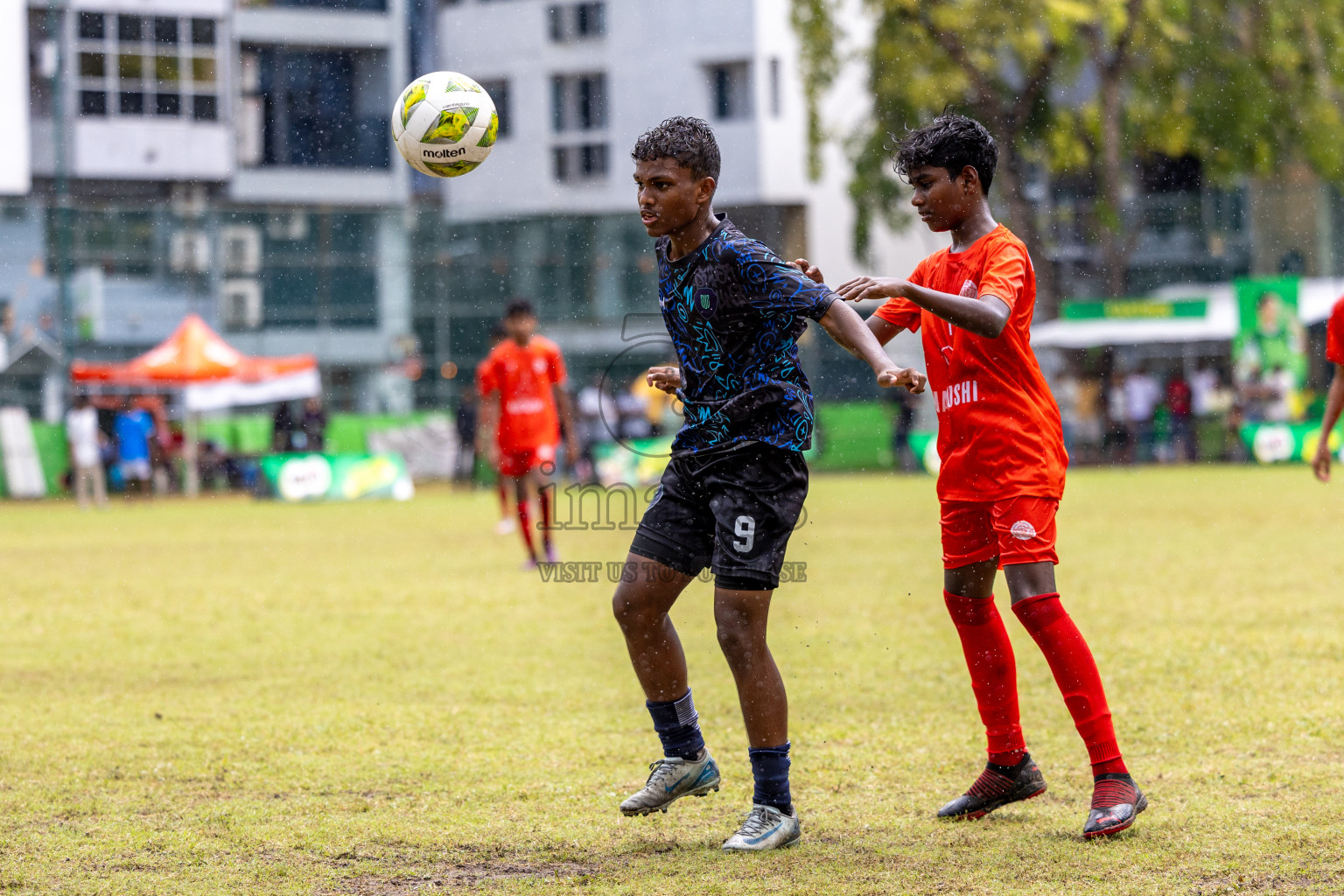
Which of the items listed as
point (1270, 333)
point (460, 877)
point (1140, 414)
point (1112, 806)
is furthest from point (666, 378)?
point (1140, 414)

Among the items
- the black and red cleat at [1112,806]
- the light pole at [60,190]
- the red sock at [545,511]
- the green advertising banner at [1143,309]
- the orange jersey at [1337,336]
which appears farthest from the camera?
the light pole at [60,190]

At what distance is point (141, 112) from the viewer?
40.3 m

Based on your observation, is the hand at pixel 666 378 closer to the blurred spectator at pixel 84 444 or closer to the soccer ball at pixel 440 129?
the soccer ball at pixel 440 129

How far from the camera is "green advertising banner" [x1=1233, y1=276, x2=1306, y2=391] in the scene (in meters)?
30.0

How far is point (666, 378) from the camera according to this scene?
515 cm

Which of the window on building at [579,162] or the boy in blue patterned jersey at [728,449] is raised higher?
the window on building at [579,162]

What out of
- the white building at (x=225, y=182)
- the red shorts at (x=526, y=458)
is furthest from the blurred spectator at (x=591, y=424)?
the red shorts at (x=526, y=458)

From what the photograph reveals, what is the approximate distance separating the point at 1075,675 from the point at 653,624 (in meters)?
1.27

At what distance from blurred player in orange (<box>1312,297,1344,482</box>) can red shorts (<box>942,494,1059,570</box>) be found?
9.89 feet

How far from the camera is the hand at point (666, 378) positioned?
5.09 metres

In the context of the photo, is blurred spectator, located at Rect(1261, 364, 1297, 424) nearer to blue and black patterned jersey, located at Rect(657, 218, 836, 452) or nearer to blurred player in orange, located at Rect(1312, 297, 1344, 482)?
blurred player in orange, located at Rect(1312, 297, 1344, 482)

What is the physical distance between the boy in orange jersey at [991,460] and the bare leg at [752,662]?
72 centimetres

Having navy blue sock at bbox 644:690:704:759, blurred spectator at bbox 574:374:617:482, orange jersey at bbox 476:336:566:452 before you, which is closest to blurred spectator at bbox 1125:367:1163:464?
blurred spectator at bbox 574:374:617:482

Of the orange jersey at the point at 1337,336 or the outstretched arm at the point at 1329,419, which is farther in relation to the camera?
the orange jersey at the point at 1337,336
